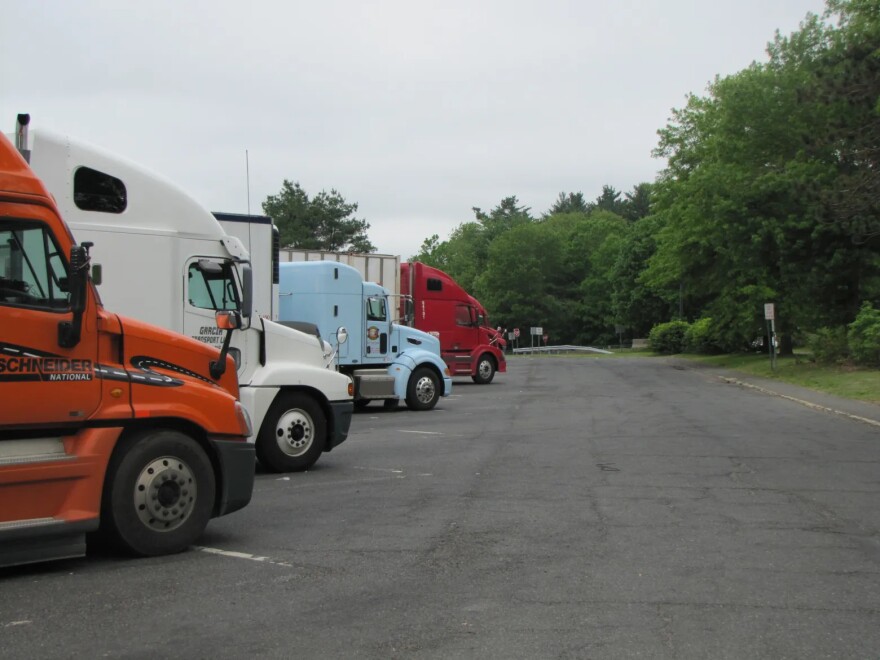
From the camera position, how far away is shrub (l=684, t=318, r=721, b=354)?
5874 centimetres

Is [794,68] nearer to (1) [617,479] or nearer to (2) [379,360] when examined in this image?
(2) [379,360]

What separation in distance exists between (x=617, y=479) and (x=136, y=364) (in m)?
6.13

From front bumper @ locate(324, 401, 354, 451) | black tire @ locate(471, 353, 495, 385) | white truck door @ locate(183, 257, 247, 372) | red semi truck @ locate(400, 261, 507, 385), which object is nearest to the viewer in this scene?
white truck door @ locate(183, 257, 247, 372)

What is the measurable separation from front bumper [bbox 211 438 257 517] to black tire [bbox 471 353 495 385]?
25.2 m

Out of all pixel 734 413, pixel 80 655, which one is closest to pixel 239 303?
pixel 80 655

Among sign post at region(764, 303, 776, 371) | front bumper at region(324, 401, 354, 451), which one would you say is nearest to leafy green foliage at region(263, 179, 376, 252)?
sign post at region(764, 303, 776, 371)

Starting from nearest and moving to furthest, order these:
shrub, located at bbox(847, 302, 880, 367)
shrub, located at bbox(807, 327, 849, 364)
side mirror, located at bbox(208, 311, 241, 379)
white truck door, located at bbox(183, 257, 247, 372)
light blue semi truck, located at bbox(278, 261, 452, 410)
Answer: side mirror, located at bbox(208, 311, 241, 379)
white truck door, located at bbox(183, 257, 247, 372)
light blue semi truck, located at bbox(278, 261, 452, 410)
shrub, located at bbox(847, 302, 880, 367)
shrub, located at bbox(807, 327, 849, 364)

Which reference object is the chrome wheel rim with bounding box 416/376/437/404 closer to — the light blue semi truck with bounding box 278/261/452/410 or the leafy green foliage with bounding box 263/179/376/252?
the light blue semi truck with bounding box 278/261/452/410

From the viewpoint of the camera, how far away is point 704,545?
7.29 metres

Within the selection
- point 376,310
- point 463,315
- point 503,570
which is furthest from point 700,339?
point 503,570

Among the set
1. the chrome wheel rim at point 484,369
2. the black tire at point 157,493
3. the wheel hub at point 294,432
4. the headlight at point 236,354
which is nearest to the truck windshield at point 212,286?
the headlight at point 236,354

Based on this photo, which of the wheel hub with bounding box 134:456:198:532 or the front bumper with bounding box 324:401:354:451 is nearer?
the wheel hub with bounding box 134:456:198:532

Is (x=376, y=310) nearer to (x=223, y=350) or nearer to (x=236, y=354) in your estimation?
(x=236, y=354)

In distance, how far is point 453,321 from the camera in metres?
30.9
